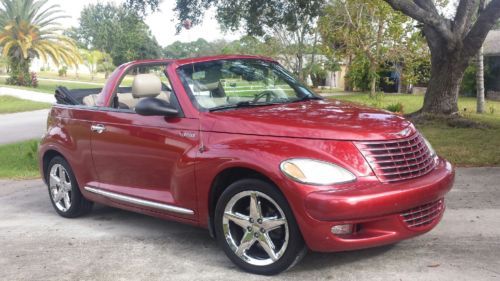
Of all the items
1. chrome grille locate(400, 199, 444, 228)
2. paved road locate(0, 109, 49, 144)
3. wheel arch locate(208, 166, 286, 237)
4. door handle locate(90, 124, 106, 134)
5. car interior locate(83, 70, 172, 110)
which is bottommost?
paved road locate(0, 109, 49, 144)

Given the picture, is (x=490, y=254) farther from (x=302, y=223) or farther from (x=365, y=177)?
(x=302, y=223)

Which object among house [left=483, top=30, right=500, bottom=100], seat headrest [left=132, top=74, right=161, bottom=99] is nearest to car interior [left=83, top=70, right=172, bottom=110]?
seat headrest [left=132, top=74, right=161, bottom=99]

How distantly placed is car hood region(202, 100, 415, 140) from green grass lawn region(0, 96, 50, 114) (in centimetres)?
2305

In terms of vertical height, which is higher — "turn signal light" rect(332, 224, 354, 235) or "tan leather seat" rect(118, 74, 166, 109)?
"tan leather seat" rect(118, 74, 166, 109)

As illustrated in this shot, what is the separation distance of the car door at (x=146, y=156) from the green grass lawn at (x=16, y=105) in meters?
21.6

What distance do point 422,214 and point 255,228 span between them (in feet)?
4.23

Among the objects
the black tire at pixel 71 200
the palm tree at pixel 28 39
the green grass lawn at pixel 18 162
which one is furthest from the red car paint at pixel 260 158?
the palm tree at pixel 28 39

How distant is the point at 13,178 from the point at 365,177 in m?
7.17

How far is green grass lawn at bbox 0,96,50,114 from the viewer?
26331mm

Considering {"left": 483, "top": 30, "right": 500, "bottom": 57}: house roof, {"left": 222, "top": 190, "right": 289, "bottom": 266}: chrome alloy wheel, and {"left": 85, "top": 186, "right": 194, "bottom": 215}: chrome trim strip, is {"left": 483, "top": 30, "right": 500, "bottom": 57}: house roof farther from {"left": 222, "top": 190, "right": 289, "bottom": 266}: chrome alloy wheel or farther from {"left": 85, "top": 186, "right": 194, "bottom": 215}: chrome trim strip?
{"left": 222, "top": 190, "right": 289, "bottom": 266}: chrome alloy wheel

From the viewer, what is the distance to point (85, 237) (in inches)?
225

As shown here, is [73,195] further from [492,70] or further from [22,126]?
[492,70]

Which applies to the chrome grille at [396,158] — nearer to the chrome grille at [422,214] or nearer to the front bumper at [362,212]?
the front bumper at [362,212]

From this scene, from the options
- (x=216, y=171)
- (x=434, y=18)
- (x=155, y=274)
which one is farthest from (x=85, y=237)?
(x=434, y=18)
